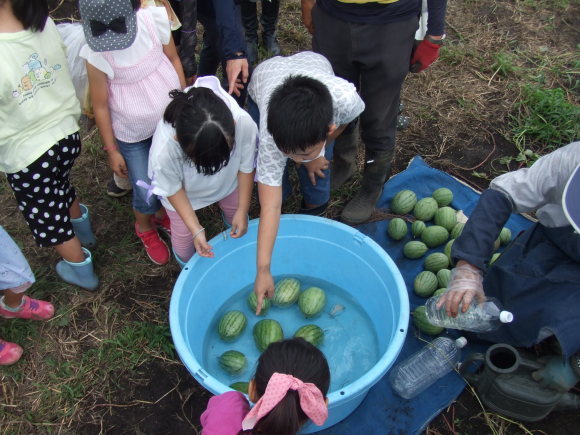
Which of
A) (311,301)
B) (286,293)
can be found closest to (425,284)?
(311,301)

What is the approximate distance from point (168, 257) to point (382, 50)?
2097 mm

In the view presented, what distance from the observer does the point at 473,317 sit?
9.80ft

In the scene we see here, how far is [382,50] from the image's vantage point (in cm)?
300

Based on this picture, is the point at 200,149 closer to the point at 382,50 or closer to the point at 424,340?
the point at 382,50

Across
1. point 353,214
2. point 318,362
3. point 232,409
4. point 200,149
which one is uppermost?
point 200,149

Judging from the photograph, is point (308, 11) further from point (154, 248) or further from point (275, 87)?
point (154, 248)

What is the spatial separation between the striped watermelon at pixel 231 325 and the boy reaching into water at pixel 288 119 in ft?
1.86

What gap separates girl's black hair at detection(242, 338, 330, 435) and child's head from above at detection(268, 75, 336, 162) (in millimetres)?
966

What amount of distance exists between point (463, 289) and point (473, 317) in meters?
0.52

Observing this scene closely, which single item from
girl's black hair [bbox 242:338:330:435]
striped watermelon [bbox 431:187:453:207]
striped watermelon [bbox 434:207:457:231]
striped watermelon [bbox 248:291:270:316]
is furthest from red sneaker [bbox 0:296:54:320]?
striped watermelon [bbox 431:187:453:207]

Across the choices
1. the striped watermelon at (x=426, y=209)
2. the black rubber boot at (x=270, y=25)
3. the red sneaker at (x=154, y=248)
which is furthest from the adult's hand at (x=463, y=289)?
the black rubber boot at (x=270, y=25)

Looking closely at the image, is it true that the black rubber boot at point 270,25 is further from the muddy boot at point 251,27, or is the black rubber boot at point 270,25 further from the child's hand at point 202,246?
the child's hand at point 202,246

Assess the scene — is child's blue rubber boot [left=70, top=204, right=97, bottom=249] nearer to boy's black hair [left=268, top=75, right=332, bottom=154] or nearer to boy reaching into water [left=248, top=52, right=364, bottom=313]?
boy reaching into water [left=248, top=52, right=364, bottom=313]

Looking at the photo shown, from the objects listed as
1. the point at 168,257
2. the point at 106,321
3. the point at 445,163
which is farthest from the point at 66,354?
the point at 445,163
